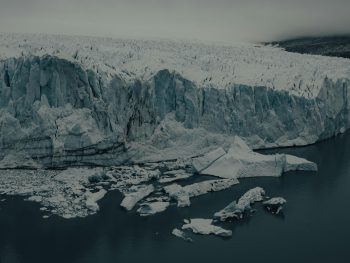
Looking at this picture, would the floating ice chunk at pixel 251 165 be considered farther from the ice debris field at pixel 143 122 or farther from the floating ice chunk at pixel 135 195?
the floating ice chunk at pixel 135 195

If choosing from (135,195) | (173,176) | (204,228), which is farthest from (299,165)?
(135,195)

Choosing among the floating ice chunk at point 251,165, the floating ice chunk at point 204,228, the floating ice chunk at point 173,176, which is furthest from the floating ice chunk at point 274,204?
the floating ice chunk at point 173,176

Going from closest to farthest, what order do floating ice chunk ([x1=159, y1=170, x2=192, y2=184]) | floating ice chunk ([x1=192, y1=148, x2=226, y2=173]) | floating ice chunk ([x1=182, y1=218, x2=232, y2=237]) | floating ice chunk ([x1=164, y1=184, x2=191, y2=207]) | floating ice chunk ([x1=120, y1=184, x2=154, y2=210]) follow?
floating ice chunk ([x1=182, y1=218, x2=232, y2=237]) < floating ice chunk ([x1=120, y1=184, x2=154, y2=210]) < floating ice chunk ([x1=164, y1=184, x2=191, y2=207]) < floating ice chunk ([x1=159, y1=170, x2=192, y2=184]) < floating ice chunk ([x1=192, y1=148, x2=226, y2=173])

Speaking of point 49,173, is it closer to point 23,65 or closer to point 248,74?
point 23,65

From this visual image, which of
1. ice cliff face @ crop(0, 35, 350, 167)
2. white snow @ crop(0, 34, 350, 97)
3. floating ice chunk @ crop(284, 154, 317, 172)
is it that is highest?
white snow @ crop(0, 34, 350, 97)

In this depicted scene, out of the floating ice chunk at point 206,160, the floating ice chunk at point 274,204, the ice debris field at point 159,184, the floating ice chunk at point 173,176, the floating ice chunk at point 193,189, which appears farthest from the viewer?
the floating ice chunk at point 206,160

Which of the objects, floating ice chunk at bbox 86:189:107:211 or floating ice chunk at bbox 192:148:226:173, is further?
floating ice chunk at bbox 192:148:226:173

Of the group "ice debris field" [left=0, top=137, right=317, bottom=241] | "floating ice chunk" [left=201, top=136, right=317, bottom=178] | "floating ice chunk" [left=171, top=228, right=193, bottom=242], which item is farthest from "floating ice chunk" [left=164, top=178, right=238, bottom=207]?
"floating ice chunk" [left=171, top=228, right=193, bottom=242]

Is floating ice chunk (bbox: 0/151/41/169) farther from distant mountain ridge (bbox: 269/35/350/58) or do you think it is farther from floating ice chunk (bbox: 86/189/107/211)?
distant mountain ridge (bbox: 269/35/350/58)
